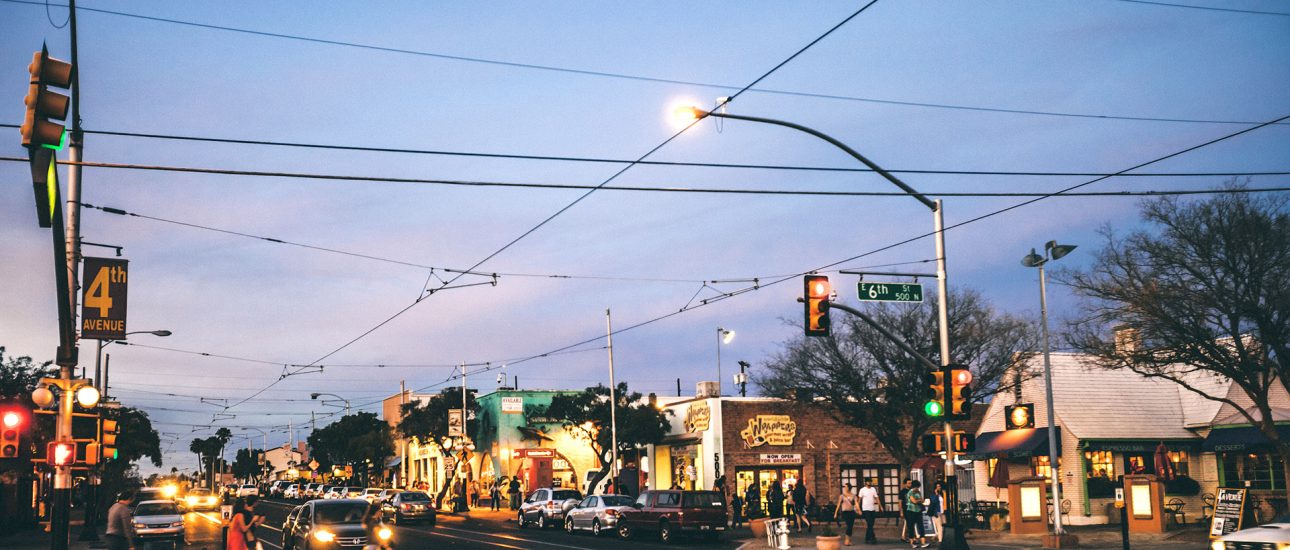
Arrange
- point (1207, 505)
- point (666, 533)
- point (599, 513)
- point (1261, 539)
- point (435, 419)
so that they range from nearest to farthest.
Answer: point (1261, 539), point (666, 533), point (1207, 505), point (599, 513), point (435, 419)

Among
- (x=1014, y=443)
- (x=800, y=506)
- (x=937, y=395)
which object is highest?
(x=937, y=395)

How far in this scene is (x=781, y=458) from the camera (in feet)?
158

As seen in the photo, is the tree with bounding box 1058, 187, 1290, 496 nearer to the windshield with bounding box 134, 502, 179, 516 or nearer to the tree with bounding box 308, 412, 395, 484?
the windshield with bounding box 134, 502, 179, 516

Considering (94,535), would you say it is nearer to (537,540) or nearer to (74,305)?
(537,540)

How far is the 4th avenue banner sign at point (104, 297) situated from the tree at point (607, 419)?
104ft

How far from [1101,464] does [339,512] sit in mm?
28259

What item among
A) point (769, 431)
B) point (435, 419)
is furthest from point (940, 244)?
point (435, 419)

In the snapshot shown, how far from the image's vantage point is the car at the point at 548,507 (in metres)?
42.0

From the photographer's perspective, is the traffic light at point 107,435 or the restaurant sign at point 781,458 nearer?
the traffic light at point 107,435

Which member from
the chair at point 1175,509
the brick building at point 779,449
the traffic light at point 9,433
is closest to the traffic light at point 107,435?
the traffic light at point 9,433

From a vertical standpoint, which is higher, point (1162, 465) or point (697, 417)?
point (697, 417)

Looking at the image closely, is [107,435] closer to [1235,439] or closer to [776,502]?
[776,502]

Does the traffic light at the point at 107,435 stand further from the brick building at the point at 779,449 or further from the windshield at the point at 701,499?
the brick building at the point at 779,449

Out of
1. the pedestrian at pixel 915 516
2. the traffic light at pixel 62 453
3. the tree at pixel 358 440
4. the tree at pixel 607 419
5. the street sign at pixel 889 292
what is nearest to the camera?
the traffic light at pixel 62 453
